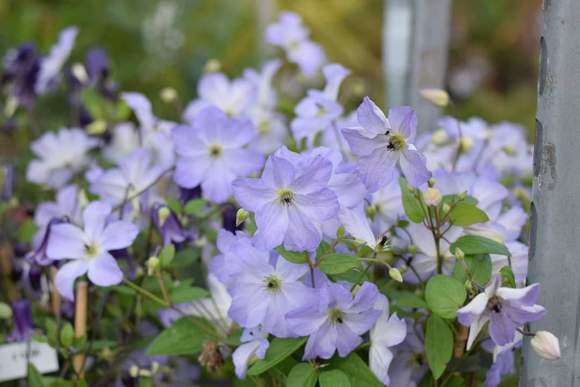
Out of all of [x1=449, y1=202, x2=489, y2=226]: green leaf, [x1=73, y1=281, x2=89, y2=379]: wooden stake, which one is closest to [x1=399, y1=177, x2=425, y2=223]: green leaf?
[x1=449, y1=202, x2=489, y2=226]: green leaf

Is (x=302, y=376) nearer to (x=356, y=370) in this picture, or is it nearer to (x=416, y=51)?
(x=356, y=370)

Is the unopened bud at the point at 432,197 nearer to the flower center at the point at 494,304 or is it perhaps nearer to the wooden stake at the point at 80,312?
the flower center at the point at 494,304

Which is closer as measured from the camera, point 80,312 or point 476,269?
point 476,269

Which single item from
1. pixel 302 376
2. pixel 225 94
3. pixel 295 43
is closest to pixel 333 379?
pixel 302 376

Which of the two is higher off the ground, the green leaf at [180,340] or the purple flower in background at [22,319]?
the green leaf at [180,340]

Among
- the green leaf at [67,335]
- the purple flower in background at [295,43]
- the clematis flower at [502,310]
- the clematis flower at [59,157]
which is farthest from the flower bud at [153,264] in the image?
the purple flower in background at [295,43]

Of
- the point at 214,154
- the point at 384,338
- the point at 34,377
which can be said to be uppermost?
the point at 214,154

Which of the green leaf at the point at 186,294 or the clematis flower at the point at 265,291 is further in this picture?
the green leaf at the point at 186,294

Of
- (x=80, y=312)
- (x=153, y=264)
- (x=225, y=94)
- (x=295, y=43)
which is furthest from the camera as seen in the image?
(x=295, y=43)

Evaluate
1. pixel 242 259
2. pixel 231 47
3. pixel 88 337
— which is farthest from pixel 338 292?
pixel 231 47
